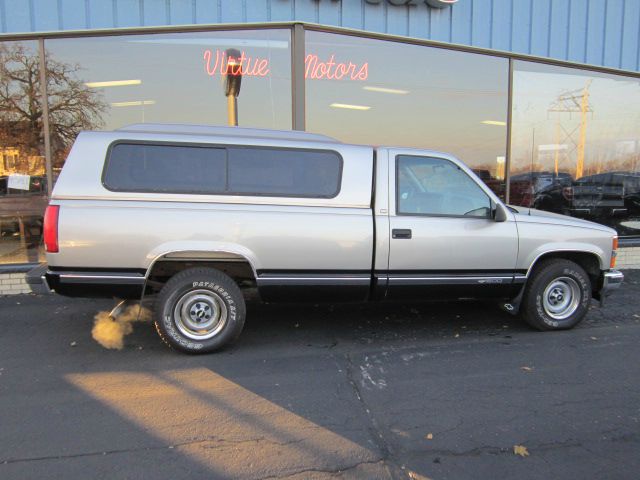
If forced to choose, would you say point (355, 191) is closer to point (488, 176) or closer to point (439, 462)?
point (439, 462)

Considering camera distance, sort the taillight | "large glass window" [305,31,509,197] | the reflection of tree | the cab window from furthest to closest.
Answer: "large glass window" [305,31,509,197]
the reflection of tree
the cab window
the taillight

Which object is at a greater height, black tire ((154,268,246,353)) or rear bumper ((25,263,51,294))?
rear bumper ((25,263,51,294))

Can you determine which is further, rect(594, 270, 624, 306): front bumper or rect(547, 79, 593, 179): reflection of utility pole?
rect(547, 79, 593, 179): reflection of utility pole

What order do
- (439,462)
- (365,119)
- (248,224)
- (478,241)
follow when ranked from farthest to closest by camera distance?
1. (365,119)
2. (478,241)
3. (248,224)
4. (439,462)

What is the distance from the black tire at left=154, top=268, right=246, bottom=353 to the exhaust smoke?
0.52 meters

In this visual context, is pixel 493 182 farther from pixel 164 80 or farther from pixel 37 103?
pixel 37 103

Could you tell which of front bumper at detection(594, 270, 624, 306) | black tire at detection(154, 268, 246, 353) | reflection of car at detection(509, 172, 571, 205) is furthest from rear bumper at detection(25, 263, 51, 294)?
reflection of car at detection(509, 172, 571, 205)

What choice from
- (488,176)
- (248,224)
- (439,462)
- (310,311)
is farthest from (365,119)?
(439,462)

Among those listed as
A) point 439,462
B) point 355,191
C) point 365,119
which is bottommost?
point 439,462

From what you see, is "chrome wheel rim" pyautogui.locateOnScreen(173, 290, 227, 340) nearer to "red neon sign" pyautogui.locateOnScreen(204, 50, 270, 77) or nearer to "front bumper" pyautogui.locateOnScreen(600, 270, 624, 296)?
"front bumper" pyautogui.locateOnScreen(600, 270, 624, 296)

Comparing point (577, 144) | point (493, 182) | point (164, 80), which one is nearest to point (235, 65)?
point (164, 80)

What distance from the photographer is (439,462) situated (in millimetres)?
2938

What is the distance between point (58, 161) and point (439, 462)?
715 centimetres

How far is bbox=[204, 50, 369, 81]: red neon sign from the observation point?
7.99 m
